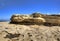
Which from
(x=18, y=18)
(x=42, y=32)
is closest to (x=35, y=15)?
(x=18, y=18)

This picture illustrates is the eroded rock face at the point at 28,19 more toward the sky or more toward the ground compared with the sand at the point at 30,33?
more toward the sky

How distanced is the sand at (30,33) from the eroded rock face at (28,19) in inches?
28.0

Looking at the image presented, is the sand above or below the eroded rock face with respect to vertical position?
below

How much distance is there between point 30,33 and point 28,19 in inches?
108

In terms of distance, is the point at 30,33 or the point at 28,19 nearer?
the point at 30,33

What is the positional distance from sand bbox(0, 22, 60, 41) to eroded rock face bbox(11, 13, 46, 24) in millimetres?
711

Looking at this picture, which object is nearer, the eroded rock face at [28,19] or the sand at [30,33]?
Result: the sand at [30,33]

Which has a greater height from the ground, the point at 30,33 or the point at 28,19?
the point at 28,19

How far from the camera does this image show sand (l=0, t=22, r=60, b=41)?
1345 cm

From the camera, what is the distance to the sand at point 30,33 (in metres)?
13.5

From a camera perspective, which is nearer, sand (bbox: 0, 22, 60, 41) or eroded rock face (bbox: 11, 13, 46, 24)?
sand (bbox: 0, 22, 60, 41)

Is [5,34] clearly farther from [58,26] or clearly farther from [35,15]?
[58,26]

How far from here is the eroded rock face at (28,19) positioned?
16241mm

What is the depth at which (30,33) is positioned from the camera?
14.2 meters
